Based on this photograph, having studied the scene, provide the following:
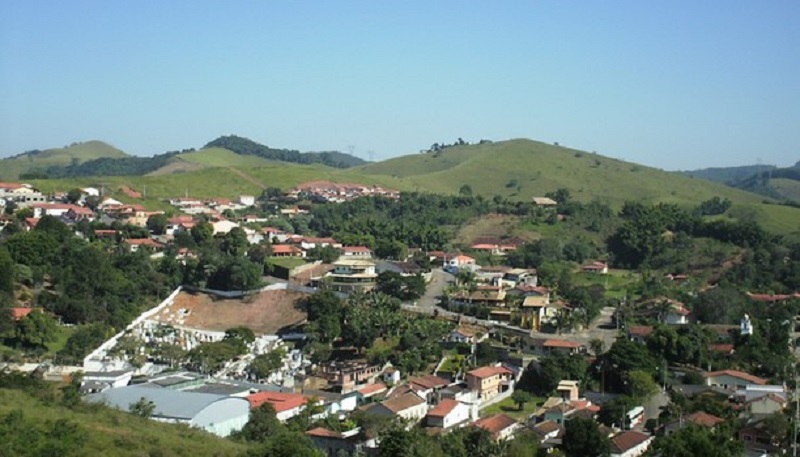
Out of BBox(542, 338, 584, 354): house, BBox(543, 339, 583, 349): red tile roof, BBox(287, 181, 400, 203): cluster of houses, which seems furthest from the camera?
BBox(287, 181, 400, 203): cluster of houses

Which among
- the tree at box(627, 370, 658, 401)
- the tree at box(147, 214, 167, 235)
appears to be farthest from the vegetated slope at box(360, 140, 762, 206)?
the tree at box(627, 370, 658, 401)

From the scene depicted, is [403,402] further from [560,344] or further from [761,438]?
[761,438]

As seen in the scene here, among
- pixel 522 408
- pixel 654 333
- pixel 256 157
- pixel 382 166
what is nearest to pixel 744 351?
pixel 654 333

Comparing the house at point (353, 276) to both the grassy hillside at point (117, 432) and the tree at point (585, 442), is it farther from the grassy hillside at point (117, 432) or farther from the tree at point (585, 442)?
the grassy hillside at point (117, 432)

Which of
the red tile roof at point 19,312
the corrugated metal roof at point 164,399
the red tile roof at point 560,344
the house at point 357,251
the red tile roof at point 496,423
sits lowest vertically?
the red tile roof at point 496,423

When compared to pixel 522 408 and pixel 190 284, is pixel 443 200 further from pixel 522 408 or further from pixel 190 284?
pixel 522 408

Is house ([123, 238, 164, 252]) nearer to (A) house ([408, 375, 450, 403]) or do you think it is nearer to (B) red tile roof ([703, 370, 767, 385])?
(A) house ([408, 375, 450, 403])

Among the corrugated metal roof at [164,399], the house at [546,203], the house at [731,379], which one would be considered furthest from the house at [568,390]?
the house at [546,203]
